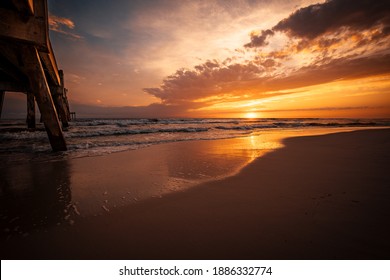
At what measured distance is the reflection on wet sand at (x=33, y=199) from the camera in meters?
1.54

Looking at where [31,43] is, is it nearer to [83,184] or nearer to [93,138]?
[83,184]

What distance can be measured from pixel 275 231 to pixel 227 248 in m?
0.44

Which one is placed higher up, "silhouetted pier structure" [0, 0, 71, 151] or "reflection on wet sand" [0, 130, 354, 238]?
"silhouetted pier structure" [0, 0, 71, 151]

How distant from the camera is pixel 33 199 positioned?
6.68 feet

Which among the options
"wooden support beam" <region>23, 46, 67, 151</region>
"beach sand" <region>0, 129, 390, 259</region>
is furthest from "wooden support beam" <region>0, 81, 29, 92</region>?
"beach sand" <region>0, 129, 390, 259</region>

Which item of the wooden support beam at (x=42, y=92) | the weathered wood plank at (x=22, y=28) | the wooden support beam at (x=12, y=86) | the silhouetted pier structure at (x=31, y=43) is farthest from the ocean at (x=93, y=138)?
the weathered wood plank at (x=22, y=28)

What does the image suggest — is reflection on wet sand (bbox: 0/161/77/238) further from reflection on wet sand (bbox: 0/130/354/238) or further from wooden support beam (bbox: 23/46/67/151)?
wooden support beam (bbox: 23/46/67/151)

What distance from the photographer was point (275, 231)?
1390 millimetres

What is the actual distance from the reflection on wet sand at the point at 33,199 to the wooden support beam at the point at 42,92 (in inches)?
55.0

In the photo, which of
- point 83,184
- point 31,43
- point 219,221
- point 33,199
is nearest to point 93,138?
point 31,43

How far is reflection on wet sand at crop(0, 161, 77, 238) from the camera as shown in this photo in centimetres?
154

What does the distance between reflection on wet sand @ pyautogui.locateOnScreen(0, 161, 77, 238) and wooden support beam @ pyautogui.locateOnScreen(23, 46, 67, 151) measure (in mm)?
1397

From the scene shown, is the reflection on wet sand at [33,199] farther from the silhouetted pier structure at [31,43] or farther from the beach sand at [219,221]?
the silhouetted pier structure at [31,43]
